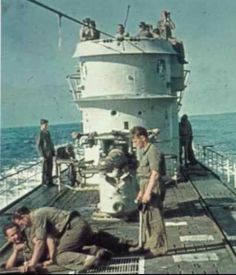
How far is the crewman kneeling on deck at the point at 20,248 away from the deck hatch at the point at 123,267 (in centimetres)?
56

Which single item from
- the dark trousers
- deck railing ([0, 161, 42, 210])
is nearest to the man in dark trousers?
the dark trousers

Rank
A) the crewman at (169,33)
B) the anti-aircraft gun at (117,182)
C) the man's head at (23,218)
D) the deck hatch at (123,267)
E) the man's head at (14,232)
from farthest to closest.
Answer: the crewman at (169,33) < the anti-aircraft gun at (117,182) < the deck hatch at (123,267) < the man's head at (14,232) < the man's head at (23,218)

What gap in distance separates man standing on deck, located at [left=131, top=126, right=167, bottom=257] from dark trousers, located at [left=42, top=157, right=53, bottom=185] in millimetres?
10503

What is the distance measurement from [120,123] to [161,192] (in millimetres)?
10310

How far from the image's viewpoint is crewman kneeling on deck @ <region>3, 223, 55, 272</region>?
952 centimetres

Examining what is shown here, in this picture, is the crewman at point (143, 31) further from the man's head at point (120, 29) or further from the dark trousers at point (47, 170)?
the dark trousers at point (47, 170)

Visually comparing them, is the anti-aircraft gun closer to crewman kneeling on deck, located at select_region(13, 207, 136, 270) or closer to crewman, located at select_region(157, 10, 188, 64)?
crewman kneeling on deck, located at select_region(13, 207, 136, 270)

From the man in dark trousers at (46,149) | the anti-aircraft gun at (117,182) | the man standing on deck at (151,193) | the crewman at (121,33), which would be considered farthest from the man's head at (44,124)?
the man standing on deck at (151,193)

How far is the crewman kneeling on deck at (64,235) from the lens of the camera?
9.43 meters

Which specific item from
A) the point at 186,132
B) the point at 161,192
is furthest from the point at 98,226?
the point at 186,132

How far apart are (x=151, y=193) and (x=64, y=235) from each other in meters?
1.41

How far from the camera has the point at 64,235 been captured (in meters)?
10.0

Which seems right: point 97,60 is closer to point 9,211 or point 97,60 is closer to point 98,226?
point 9,211

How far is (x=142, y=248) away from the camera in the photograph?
10.9 meters
